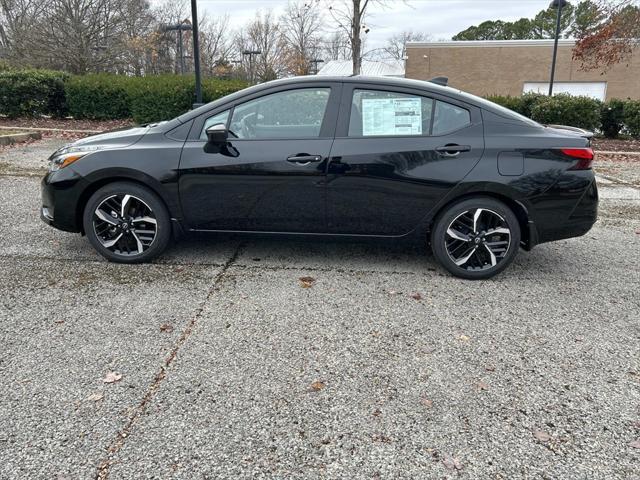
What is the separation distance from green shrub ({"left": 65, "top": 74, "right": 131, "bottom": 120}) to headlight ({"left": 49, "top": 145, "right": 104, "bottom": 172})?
33.0ft

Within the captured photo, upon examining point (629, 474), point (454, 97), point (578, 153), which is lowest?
point (629, 474)

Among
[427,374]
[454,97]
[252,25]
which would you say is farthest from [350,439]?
[252,25]

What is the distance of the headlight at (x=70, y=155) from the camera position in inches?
167

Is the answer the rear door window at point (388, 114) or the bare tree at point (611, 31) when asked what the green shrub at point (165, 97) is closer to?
the rear door window at point (388, 114)

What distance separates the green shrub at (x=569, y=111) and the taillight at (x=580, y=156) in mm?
9436

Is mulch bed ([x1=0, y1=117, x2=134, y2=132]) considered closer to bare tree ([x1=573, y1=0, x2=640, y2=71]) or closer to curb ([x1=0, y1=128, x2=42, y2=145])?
curb ([x1=0, y1=128, x2=42, y2=145])

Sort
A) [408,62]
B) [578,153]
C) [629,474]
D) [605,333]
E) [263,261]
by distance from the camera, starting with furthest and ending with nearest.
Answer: [408,62]
[263,261]
[578,153]
[605,333]
[629,474]

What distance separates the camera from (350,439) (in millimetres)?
2332

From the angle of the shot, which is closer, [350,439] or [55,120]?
[350,439]

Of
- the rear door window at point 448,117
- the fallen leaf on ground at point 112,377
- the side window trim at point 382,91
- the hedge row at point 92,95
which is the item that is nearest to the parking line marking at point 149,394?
the fallen leaf on ground at point 112,377

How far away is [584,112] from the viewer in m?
12.6

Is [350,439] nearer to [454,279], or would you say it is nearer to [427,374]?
[427,374]

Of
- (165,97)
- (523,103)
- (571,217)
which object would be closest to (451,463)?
(571,217)

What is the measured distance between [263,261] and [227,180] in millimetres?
813
